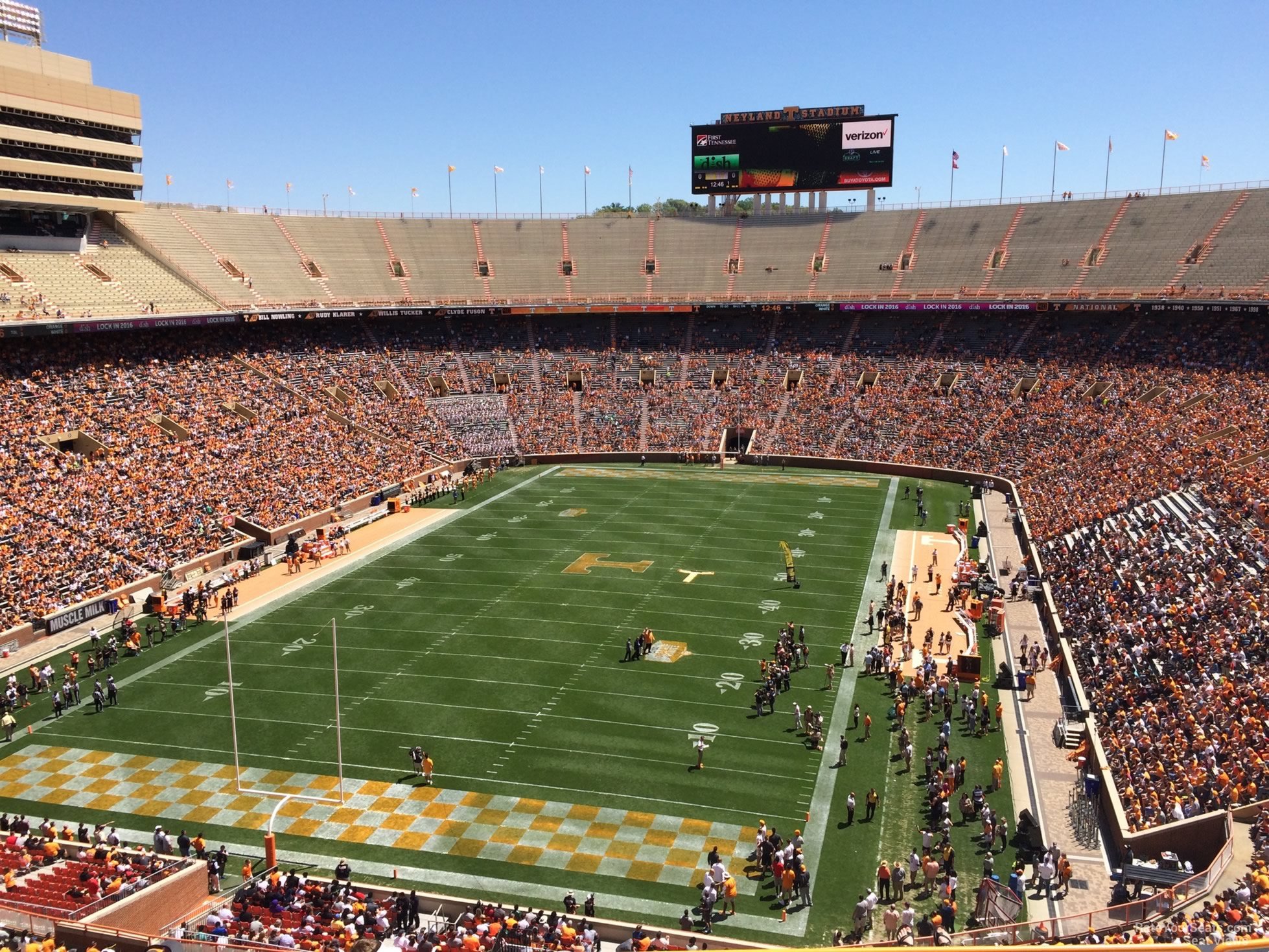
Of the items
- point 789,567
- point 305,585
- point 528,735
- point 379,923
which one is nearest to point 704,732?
point 528,735

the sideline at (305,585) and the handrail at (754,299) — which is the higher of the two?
the handrail at (754,299)

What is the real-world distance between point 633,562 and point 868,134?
43.7 meters

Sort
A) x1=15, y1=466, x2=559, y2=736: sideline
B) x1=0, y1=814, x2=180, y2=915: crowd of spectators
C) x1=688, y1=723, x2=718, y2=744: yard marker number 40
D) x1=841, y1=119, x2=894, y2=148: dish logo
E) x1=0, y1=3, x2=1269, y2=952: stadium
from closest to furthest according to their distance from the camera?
x1=0, y1=814, x2=180, y2=915: crowd of spectators < x1=0, y1=3, x2=1269, y2=952: stadium < x1=688, y1=723, x2=718, y2=744: yard marker number 40 < x1=15, y1=466, x2=559, y2=736: sideline < x1=841, y1=119, x2=894, y2=148: dish logo

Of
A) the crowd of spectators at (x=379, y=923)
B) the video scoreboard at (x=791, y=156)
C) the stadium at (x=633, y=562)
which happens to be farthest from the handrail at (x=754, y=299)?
the crowd of spectators at (x=379, y=923)

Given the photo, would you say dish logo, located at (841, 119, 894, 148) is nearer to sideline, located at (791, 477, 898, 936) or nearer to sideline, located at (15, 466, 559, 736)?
sideline, located at (15, 466, 559, 736)

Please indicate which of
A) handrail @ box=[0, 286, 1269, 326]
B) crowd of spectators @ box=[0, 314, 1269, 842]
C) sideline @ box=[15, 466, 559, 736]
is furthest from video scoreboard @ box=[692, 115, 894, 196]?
sideline @ box=[15, 466, 559, 736]

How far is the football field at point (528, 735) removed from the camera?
19422mm

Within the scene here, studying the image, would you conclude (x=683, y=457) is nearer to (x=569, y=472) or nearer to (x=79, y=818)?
(x=569, y=472)

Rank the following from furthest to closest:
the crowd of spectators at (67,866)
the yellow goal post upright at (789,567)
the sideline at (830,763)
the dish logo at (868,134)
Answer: the dish logo at (868,134) < the yellow goal post upright at (789,567) < the sideline at (830,763) < the crowd of spectators at (67,866)

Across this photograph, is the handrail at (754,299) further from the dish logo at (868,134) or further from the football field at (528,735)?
the football field at (528,735)

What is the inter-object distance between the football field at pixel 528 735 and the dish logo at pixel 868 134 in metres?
39.5

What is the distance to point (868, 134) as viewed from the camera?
226ft

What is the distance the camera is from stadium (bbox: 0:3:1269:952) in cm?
1836

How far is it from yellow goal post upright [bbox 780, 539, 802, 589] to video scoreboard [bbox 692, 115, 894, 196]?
→ 39041 mm
